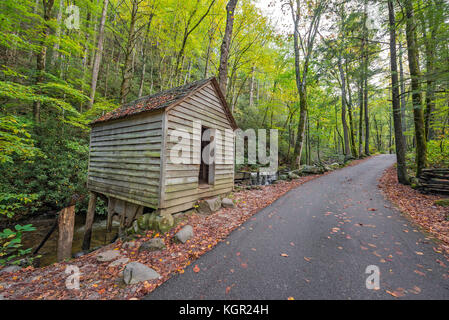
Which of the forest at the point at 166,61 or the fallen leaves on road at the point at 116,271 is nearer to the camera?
the fallen leaves on road at the point at 116,271

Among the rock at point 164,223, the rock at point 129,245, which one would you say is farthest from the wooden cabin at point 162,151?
the rock at point 129,245

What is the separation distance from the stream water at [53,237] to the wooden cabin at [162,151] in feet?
5.77

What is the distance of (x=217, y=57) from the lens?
1770cm

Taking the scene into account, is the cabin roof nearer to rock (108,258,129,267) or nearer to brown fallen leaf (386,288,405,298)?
rock (108,258,129,267)

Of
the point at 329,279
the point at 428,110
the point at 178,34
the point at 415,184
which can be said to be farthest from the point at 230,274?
the point at 178,34

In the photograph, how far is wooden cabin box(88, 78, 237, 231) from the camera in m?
4.74

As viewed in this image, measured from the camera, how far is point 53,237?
249 inches

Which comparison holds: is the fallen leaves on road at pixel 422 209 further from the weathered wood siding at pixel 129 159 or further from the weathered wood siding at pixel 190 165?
the weathered wood siding at pixel 129 159

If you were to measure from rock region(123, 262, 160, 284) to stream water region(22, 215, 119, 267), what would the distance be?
4.67 meters

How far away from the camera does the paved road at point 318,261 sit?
236cm

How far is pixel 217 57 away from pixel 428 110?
17.4 metres

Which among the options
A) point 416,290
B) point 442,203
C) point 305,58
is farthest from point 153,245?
point 305,58

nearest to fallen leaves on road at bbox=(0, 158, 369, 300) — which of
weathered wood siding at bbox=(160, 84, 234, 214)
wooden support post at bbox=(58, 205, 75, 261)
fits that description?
weathered wood siding at bbox=(160, 84, 234, 214)

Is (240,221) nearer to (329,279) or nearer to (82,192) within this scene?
(329,279)
